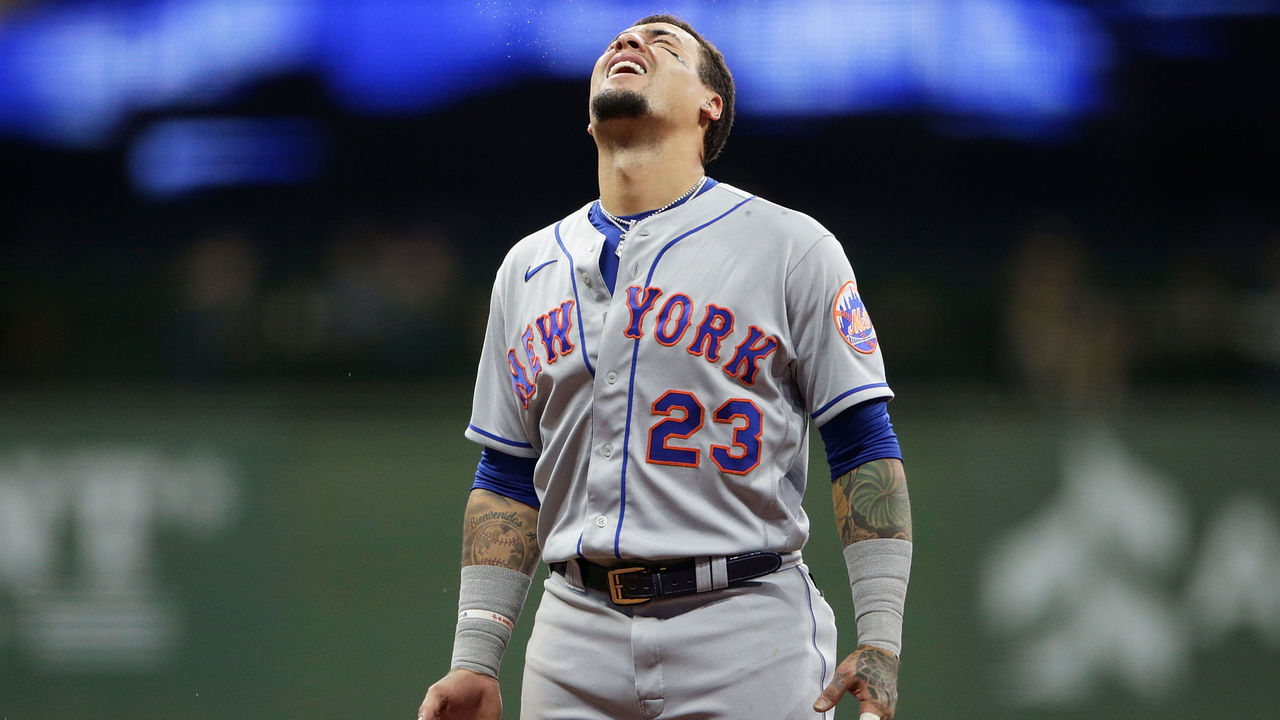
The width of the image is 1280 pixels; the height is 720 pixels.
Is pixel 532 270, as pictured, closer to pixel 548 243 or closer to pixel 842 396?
pixel 548 243

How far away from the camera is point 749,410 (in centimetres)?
202

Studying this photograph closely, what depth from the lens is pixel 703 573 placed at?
198cm

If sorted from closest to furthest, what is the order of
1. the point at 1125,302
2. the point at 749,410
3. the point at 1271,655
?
1. the point at 749,410
2. the point at 1271,655
3. the point at 1125,302

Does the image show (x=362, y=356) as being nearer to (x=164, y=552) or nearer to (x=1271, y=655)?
(x=164, y=552)

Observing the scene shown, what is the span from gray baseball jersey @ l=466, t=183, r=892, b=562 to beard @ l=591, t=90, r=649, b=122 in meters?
0.17

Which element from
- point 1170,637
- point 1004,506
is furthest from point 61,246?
point 1170,637

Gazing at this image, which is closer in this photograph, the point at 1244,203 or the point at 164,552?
the point at 164,552

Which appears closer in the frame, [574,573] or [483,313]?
[574,573]

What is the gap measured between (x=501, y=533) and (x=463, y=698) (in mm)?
278

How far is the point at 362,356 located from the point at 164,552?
0.94 meters

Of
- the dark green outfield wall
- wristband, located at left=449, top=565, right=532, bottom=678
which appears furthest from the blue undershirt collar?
the dark green outfield wall

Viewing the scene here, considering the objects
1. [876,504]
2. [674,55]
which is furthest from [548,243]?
[876,504]

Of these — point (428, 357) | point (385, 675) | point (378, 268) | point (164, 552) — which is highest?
point (378, 268)

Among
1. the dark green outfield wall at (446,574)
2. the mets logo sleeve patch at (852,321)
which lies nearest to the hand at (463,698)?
the mets logo sleeve patch at (852,321)
